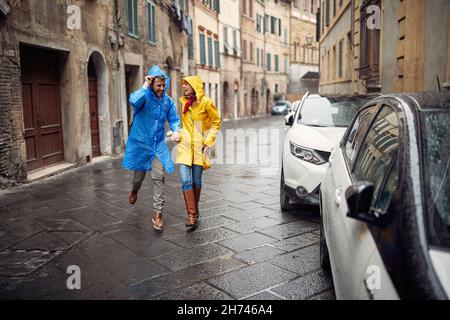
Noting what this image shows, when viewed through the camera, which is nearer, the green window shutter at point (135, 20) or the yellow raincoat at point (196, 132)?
the yellow raincoat at point (196, 132)

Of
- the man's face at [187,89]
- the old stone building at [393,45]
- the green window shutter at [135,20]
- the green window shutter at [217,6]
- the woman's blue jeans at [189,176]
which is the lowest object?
the woman's blue jeans at [189,176]

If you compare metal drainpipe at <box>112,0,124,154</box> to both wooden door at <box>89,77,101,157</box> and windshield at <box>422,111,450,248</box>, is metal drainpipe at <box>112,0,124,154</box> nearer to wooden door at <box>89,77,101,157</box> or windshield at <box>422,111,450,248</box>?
wooden door at <box>89,77,101,157</box>

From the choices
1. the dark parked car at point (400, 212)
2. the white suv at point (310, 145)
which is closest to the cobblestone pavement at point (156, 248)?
the white suv at point (310, 145)

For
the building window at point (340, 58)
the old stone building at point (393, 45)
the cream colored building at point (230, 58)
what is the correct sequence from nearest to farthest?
1. the old stone building at point (393, 45)
2. the building window at point (340, 58)
3. the cream colored building at point (230, 58)

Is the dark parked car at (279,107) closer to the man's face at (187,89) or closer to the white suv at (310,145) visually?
the white suv at (310,145)

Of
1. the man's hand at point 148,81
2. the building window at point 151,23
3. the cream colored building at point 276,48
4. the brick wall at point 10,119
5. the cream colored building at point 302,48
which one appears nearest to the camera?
the man's hand at point 148,81

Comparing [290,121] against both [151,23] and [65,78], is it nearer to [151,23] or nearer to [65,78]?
[65,78]

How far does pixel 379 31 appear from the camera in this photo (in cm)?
1224

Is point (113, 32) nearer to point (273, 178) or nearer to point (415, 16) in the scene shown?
point (273, 178)

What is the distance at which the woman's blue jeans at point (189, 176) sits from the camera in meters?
5.23

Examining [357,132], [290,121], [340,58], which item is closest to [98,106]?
[290,121]

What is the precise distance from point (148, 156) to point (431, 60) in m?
5.32
